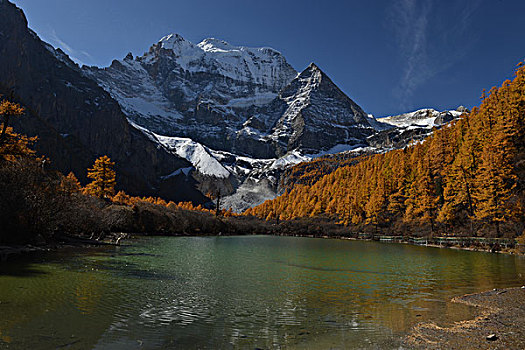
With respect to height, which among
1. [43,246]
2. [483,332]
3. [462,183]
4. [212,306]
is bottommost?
[212,306]

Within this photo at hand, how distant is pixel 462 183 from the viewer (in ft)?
172

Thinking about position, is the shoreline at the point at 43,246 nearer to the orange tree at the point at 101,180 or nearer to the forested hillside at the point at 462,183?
the orange tree at the point at 101,180

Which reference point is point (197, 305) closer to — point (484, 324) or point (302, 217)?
point (484, 324)

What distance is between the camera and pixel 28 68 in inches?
6314

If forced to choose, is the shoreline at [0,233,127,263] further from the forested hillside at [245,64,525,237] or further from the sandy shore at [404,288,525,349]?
the forested hillside at [245,64,525,237]

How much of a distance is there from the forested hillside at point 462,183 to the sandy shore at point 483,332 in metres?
36.5

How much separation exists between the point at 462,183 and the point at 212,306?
52.4 m

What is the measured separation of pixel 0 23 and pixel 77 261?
189389 millimetres

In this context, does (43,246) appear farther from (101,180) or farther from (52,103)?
(52,103)

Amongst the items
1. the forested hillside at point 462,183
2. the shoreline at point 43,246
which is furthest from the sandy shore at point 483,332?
the forested hillside at point 462,183

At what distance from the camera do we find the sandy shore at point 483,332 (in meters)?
8.41

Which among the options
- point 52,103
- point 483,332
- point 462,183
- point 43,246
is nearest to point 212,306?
point 483,332

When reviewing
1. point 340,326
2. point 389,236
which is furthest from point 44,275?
point 389,236

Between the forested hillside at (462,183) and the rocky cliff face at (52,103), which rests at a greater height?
the rocky cliff face at (52,103)
